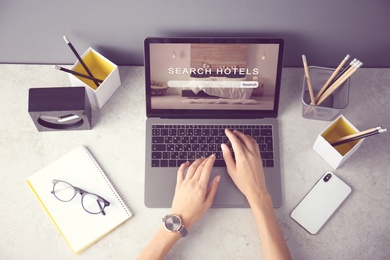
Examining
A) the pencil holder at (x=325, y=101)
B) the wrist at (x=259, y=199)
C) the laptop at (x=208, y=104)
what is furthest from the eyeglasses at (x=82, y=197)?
the pencil holder at (x=325, y=101)

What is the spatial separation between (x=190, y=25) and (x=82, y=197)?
0.54 metres

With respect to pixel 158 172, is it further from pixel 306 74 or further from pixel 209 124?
pixel 306 74

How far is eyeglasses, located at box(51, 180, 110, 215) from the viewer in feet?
3.83

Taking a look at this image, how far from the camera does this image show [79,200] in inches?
46.5

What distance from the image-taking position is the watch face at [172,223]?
1127mm

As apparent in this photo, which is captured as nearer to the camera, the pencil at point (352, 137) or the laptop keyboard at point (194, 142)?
the pencil at point (352, 137)

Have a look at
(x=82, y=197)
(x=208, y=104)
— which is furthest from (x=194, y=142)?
(x=82, y=197)

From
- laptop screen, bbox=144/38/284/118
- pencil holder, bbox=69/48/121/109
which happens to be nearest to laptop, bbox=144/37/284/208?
laptop screen, bbox=144/38/284/118

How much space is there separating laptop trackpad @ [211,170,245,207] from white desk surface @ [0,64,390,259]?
0.07 feet

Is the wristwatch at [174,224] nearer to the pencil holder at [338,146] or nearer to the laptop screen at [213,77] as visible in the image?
the laptop screen at [213,77]

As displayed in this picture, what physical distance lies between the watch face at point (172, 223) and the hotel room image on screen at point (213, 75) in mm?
314

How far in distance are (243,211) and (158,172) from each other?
0.83 feet

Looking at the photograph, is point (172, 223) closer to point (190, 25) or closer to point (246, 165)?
point (246, 165)

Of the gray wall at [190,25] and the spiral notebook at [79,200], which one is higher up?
the gray wall at [190,25]
